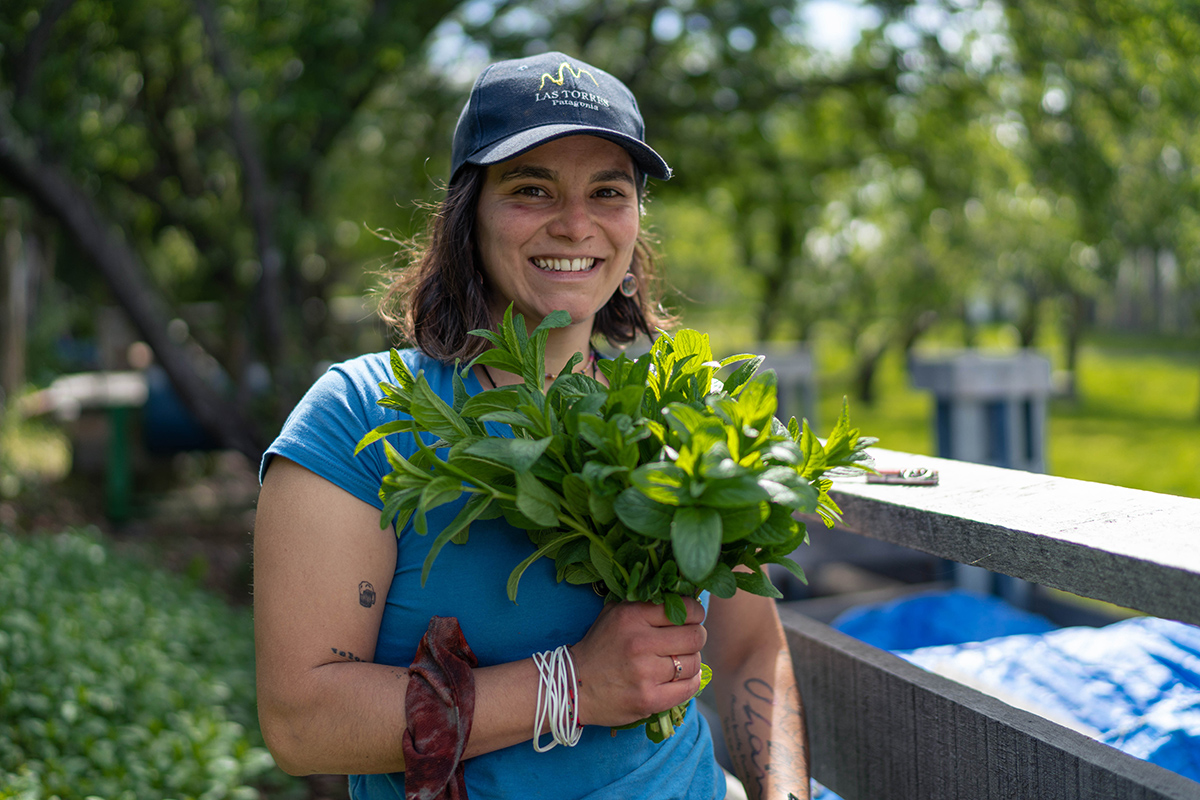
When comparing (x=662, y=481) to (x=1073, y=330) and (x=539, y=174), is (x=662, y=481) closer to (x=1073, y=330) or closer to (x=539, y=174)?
(x=539, y=174)

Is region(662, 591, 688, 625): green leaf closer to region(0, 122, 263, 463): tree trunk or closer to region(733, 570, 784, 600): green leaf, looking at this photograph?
region(733, 570, 784, 600): green leaf

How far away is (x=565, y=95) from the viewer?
176 cm

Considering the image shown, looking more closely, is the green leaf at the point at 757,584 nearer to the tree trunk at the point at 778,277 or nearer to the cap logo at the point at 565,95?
the cap logo at the point at 565,95

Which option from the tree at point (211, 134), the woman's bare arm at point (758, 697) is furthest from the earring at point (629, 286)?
the tree at point (211, 134)

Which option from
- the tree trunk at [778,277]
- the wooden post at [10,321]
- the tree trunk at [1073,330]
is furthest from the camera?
the tree trunk at [1073,330]

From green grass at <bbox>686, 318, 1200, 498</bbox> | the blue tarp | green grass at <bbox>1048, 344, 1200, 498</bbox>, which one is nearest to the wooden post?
green grass at <bbox>686, 318, 1200, 498</bbox>

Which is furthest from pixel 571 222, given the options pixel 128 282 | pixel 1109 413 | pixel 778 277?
pixel 1109 413

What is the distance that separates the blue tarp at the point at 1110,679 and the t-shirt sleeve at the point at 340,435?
5.41 ft

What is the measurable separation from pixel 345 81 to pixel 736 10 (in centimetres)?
335

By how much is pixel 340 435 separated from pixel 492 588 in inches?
14.8

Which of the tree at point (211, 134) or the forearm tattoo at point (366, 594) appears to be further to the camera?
the tree at point (211, 134)

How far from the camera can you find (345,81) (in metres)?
6.45

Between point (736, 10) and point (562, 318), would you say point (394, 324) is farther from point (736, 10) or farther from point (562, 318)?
point (736, 10)

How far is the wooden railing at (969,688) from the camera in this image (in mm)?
1310
